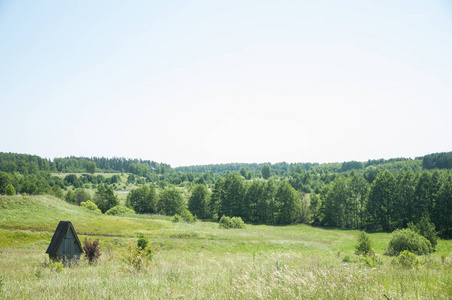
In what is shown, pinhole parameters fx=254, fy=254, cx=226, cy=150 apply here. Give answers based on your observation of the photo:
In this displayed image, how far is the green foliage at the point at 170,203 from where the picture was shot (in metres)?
80.3

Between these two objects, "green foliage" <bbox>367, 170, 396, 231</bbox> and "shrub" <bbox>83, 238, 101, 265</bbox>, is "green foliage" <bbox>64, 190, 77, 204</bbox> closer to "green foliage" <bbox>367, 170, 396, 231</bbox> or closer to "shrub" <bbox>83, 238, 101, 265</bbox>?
"shrub" <bbox>83, 238, 101, 265</bbox>

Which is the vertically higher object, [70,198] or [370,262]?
[370,262]

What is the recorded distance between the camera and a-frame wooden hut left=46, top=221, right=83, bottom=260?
44.7 ft

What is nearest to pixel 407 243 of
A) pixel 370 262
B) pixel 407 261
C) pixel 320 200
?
pixel 407 261

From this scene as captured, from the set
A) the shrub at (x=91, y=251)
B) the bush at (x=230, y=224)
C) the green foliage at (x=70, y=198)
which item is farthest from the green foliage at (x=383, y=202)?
the green foliage at (x=70, y=198)

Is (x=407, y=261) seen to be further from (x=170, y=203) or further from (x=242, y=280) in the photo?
(x=170, y=203)

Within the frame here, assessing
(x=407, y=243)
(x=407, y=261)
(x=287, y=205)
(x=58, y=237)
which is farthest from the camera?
(x=287, y=205)

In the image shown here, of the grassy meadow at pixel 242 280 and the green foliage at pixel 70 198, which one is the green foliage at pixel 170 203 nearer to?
the green foliage at pixel 70 198

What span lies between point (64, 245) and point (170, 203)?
68.7 metres

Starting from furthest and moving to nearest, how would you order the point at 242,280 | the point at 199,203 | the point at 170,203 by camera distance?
the point at 199,203 → the point at 170,203 → the point at 242,280

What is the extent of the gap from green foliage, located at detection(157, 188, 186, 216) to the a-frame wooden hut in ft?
219

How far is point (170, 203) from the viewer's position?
80.9m

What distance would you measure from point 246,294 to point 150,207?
3363 inches

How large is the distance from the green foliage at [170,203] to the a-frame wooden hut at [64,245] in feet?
219
